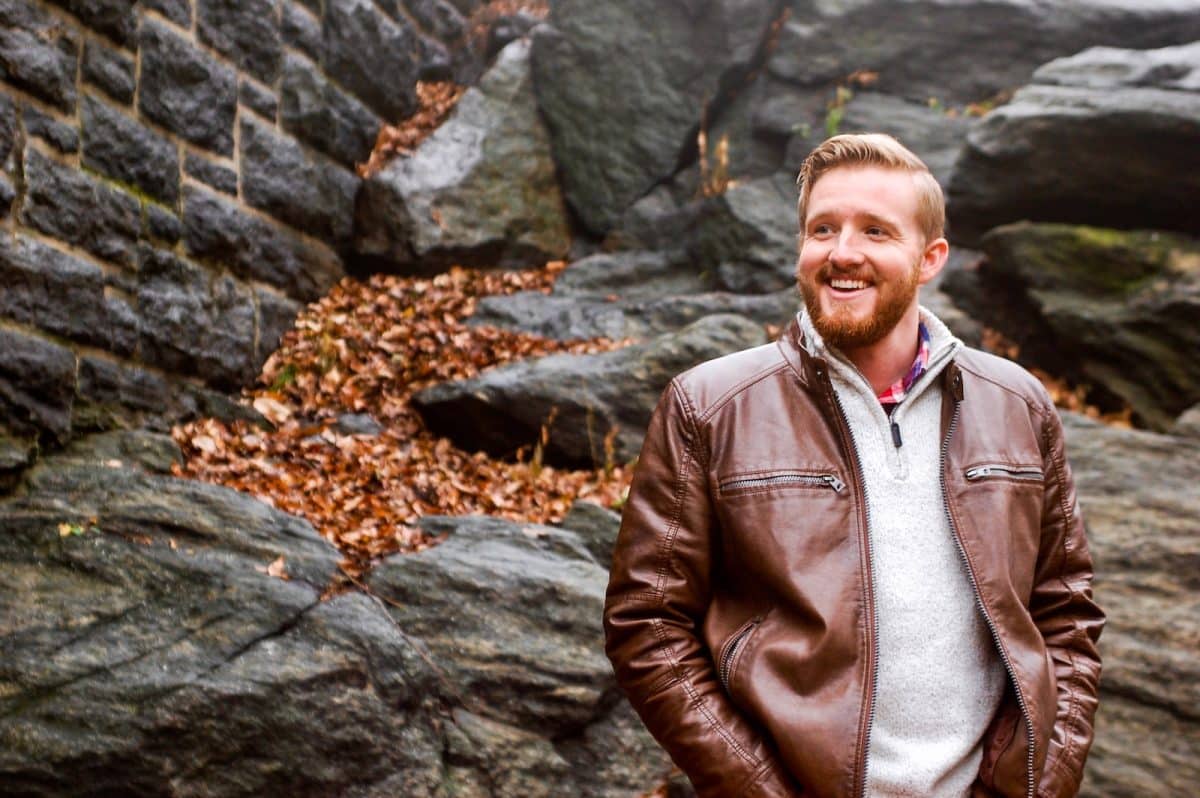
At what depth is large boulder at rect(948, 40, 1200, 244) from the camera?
7949 millimetres

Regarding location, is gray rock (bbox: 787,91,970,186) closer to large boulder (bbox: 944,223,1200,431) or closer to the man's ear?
large boulder (bbox: 944,223,1200,431)

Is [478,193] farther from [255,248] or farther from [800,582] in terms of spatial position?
[800,582]

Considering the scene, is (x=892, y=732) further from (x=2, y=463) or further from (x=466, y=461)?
(x=466, y=461)

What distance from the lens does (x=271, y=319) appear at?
7.44 metres

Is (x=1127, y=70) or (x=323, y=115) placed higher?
(x=1127, y=70)

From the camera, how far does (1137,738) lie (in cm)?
450

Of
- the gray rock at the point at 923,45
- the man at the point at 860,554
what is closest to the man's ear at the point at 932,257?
the man at the point at 860,554

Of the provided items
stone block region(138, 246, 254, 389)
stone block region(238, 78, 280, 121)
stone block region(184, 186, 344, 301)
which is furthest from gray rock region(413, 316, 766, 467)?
stone block region(238, 78, 280, 121)

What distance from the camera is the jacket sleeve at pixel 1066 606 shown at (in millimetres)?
2312

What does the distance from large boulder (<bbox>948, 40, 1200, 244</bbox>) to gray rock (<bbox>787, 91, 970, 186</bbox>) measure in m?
1.20

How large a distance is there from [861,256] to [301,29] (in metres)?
6.68

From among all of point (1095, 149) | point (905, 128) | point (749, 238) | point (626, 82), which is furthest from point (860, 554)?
point (626, 82)

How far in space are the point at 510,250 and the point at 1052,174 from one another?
4.68 meters

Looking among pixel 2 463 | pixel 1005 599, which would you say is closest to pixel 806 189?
pixel 1005 599
